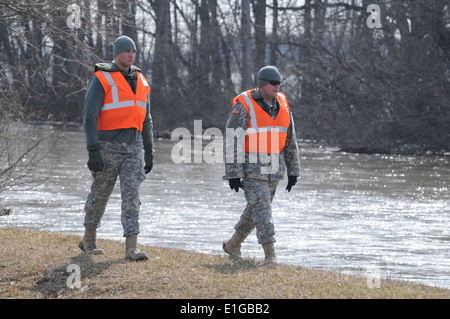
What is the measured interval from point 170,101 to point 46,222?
28436mm

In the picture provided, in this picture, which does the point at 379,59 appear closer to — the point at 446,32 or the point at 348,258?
the point at 446,32

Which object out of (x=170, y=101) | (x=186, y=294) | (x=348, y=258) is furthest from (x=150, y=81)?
(x=186, y=294)

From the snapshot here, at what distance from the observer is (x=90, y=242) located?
28.9ft

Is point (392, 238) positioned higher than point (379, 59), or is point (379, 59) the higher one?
point (379, 59)

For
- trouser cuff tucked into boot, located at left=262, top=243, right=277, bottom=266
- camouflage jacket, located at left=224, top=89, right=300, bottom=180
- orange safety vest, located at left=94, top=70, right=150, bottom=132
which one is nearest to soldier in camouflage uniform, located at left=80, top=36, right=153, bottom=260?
orange safety vest, located at left=94, top=70, right=150, bottom=132

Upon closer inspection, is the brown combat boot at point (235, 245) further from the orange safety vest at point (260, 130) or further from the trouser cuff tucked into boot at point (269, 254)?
the orange safety vest at point (260, 130)

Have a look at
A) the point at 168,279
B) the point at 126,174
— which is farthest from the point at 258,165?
the point at 168,279

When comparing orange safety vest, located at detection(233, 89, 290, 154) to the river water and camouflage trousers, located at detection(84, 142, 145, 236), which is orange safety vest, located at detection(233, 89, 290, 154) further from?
the river water

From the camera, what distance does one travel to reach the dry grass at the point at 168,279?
6.70 m

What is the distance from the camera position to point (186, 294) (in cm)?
668

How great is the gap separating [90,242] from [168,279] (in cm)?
182

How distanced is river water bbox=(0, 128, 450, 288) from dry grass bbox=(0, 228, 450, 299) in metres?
0.71

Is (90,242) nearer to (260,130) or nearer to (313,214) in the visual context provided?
(260,130)

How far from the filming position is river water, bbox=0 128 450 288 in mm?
10219
